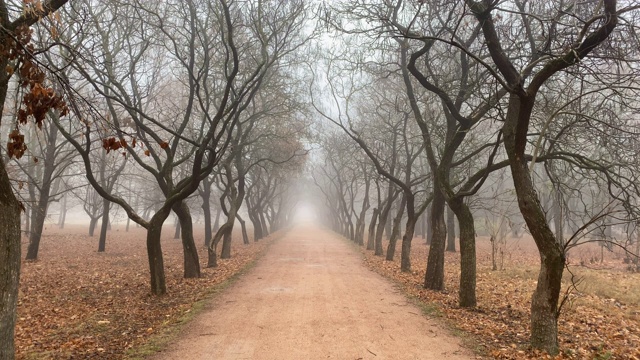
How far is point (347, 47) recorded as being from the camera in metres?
15.2

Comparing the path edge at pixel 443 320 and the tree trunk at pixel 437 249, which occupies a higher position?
the tree trunk at pixel 437 249

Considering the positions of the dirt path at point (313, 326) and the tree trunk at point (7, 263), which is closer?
the tree trunk at point (7, 263)

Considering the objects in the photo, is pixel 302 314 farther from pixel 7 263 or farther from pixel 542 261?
pixel 7 263

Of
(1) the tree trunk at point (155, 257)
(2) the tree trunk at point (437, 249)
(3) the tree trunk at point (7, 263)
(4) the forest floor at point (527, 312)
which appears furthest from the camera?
(2) the tree trunk at point (437, 249)

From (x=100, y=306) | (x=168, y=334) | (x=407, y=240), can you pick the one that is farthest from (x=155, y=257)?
(x=407, y=240)

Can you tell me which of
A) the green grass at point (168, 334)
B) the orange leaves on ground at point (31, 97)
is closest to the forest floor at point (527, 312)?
the green grass at point (168, 334)

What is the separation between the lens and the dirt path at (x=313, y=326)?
20.8ft

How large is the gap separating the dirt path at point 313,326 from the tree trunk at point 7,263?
79.0 inches

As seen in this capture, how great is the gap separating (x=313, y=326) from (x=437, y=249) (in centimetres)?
541

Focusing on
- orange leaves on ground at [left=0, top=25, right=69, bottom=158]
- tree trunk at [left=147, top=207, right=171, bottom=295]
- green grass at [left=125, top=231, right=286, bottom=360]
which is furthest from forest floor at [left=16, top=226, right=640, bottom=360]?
orange leaves on ground at [left=0, top=25, right=69, bottom=158]

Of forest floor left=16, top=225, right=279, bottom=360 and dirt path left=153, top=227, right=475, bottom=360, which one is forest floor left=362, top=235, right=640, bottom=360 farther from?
forest floor left=16, top=225, right=279, bottom=360

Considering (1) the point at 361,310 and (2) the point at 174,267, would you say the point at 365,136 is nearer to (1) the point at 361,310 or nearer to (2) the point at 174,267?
(2) the point at 174,267

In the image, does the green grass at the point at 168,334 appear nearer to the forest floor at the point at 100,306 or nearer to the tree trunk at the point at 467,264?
the forest floor at the point at 100,306

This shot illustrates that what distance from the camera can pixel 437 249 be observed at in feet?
38.7
